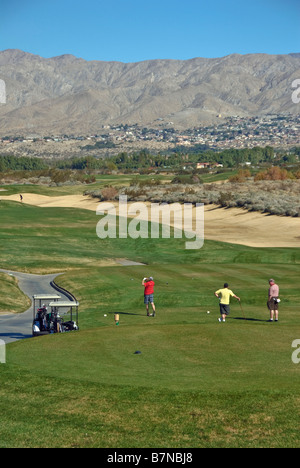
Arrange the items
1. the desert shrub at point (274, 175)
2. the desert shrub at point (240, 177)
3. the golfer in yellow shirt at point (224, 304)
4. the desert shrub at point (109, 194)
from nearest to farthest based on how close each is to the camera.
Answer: the golfer in yellow shirt at point (224, 304)
the desert shrub at point (109, 194)
the desert shrub at point (274, 175)
the desert shrub at point (240, 177)

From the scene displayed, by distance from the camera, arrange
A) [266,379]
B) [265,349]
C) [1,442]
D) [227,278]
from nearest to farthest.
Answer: [1,442] < [266,379] < [265,349] < [227,278]

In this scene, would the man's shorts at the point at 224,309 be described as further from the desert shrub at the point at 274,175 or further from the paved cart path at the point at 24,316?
the desert shrub at the point at 274,175

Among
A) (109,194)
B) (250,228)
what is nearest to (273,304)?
(250,228)

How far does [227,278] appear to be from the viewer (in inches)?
1646

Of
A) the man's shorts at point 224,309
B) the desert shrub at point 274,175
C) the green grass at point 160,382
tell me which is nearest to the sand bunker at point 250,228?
the desert shrub at point 274,175

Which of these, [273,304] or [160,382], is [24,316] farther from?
[160,382]

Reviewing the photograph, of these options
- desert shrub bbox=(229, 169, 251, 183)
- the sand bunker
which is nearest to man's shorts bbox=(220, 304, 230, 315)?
the sand bunker

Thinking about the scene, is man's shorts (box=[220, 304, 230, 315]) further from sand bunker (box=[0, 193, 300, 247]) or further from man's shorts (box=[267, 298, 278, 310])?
sand bunker (box=[0, 193, 300, 247])

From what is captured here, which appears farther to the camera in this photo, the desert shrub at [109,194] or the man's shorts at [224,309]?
the desert shrub at [109,194]

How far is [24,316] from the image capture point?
114ft

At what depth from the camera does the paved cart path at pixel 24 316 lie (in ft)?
91.0

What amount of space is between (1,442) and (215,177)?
161 metres
